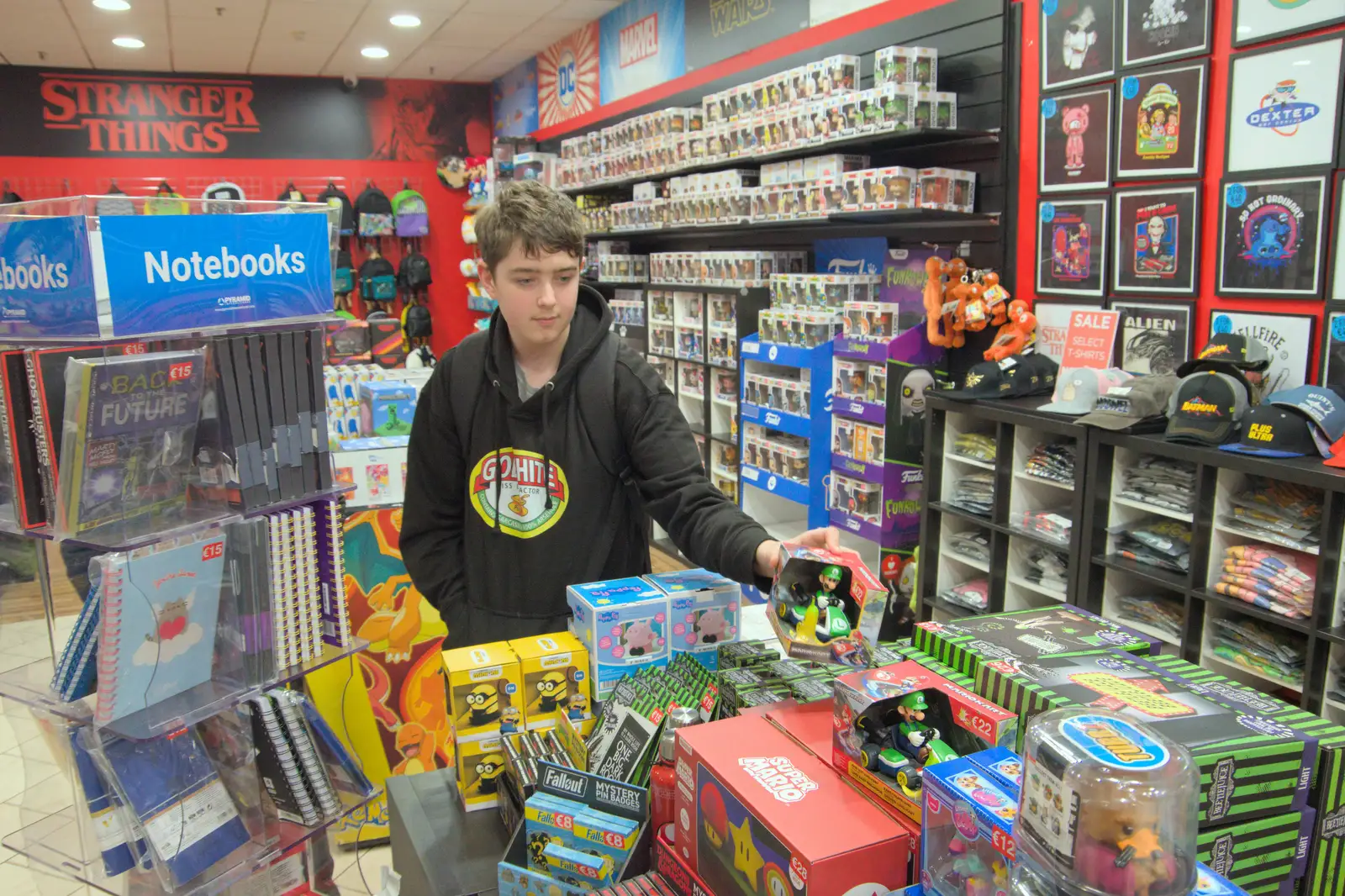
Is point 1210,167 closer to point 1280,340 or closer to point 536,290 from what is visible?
point 1280,340

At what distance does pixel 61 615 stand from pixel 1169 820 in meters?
1.75

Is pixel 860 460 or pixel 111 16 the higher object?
pixel 111 16

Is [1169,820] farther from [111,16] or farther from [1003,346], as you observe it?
[111,16]

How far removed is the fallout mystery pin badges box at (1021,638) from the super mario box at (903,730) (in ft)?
0.40

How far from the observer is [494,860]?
1.49 m

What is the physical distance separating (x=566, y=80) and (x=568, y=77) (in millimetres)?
69

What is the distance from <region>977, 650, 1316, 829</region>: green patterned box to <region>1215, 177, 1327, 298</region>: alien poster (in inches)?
86.9

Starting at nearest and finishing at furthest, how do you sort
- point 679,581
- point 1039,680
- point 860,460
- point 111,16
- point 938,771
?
point 938,771 → point 1039,680 → point 679,581 → point 860,460 → point 111,16

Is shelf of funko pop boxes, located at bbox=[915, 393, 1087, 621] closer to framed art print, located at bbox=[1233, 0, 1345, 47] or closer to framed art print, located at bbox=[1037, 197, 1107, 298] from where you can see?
framed art print, located at bbox=[1037, 197, 1107, 298]

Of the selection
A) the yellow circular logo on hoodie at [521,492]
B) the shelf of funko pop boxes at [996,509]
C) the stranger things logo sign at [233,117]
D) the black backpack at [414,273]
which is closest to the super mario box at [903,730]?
the yellow circular logo on hoodie at [521,492]

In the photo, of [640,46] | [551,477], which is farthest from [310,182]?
[551,477]

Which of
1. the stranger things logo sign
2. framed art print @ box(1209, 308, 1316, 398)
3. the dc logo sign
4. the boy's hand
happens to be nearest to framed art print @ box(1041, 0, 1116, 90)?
framed art print @ box(1209, 308, 1316, 398)

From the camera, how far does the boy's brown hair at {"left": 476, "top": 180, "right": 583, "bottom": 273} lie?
1.86m

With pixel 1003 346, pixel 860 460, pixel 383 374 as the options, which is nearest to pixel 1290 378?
pixel 1003 346
